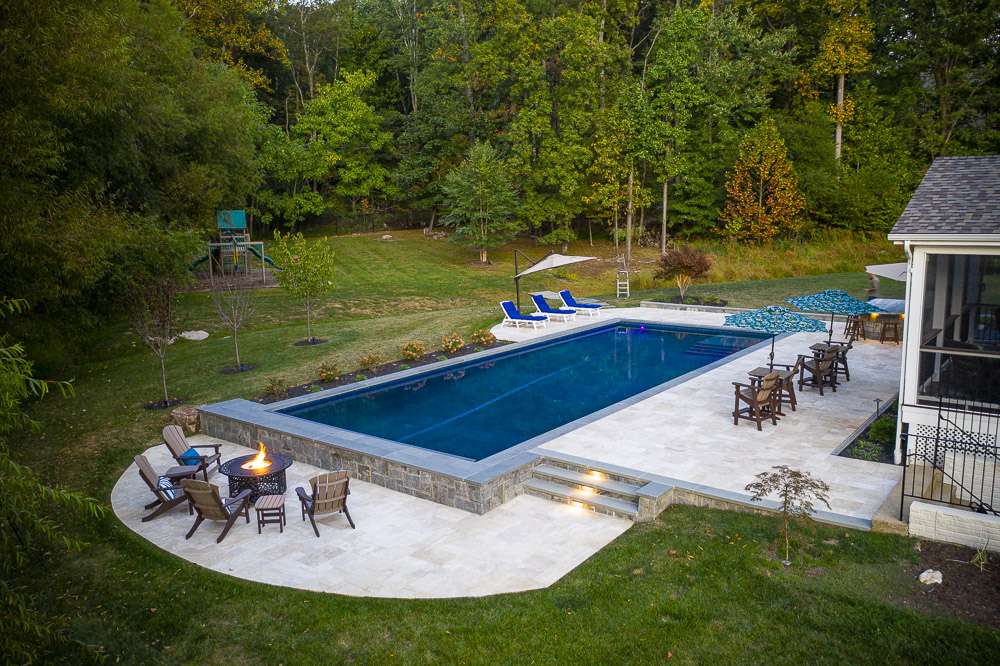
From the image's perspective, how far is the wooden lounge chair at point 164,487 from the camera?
333 inches

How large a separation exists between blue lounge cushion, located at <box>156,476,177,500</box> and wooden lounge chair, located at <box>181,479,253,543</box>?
0.62 metres

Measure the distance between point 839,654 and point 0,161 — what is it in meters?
11.9

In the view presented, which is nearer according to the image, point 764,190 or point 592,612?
point 592,612

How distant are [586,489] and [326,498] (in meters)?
3.19

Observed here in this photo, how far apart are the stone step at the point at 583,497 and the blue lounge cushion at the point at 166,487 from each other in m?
4.47

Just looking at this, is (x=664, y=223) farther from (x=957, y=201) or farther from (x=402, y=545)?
(x=402, y=545)

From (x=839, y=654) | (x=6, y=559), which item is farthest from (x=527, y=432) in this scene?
(x=6, y=559)

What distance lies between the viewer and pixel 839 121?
111 feet

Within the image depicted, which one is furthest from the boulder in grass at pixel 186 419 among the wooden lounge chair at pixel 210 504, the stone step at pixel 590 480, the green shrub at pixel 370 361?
the stone step at pixel 590 480

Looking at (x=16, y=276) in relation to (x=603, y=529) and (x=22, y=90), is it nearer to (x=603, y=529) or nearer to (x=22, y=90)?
(x=22, y=90)

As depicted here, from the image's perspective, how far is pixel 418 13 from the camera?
140 feet

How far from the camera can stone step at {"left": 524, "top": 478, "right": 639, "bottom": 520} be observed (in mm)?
8109

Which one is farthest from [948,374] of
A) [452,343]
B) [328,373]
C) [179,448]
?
[179,448]

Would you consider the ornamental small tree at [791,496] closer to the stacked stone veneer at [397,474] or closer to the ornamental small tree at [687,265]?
the stacked stone veneer at [397,474]
